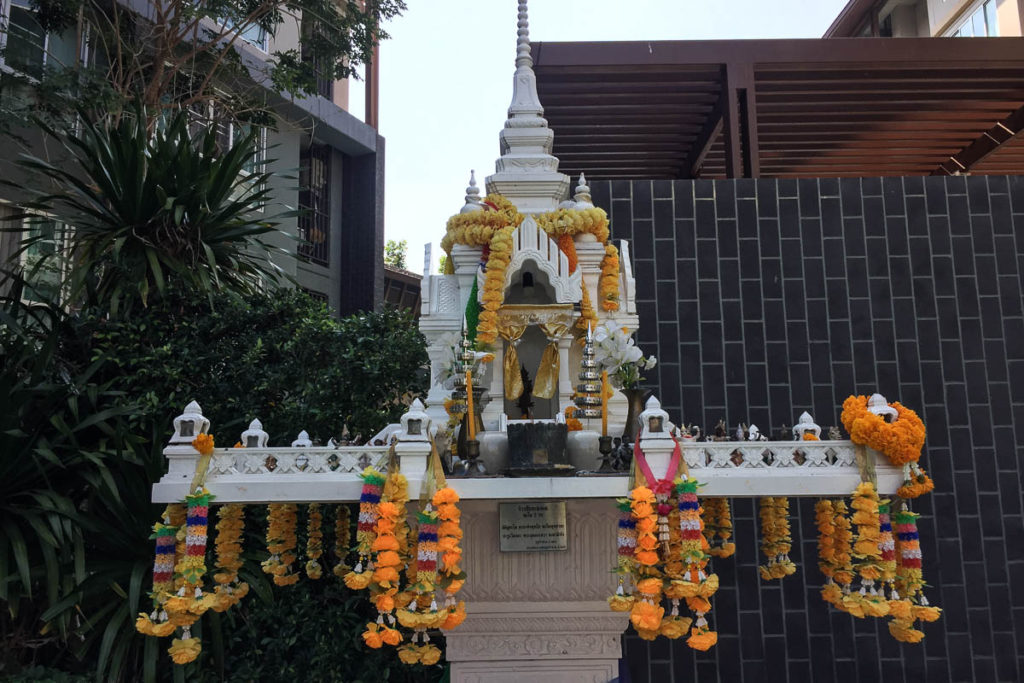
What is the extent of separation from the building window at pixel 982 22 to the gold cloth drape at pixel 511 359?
41.2 feet

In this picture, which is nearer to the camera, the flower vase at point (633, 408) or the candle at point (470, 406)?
the candle at point (470, 406)

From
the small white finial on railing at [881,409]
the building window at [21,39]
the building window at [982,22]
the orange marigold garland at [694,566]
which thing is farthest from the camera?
the building window at [982,22]

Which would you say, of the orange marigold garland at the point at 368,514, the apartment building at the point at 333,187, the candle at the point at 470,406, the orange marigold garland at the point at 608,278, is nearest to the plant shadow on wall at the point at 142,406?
the orange marigold garland at the point at 368,514

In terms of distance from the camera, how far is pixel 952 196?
8.48 m

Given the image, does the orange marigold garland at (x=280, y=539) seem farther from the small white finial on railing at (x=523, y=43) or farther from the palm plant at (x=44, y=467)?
the small white finial on railing at (x=523, y=43)

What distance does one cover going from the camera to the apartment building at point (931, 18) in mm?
14219

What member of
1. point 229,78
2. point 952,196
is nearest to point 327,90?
A: point 229,78

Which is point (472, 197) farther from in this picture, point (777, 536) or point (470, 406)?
point (777, 536)

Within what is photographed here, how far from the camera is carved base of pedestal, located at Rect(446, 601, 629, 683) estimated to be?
644 centimetres

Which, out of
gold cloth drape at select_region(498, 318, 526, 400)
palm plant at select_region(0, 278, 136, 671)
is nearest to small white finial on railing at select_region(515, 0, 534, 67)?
gold cloth drape at select_region(498, 318, 526, 400)

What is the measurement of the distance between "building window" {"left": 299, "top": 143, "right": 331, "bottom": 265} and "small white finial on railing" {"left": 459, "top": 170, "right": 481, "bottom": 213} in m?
9.10

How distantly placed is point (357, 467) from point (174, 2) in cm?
711

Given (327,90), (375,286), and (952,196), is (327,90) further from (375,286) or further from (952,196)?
(952,196)

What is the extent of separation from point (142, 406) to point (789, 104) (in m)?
8.49
